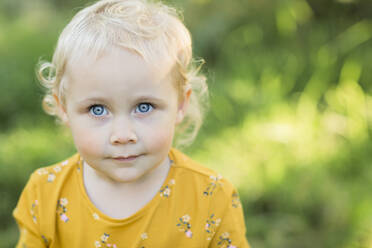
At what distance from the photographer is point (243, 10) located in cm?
420

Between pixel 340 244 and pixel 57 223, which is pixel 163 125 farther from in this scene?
pixel 340 244

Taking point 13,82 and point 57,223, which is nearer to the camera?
point 57,223

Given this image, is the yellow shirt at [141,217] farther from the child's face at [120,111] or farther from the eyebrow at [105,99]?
the eyebrow at [105,99]

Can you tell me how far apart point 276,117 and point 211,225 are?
5.79 feet

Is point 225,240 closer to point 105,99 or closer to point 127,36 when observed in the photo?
point 105,99

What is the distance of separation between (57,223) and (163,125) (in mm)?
563

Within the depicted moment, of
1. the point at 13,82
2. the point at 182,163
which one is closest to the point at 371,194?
the point at 182,163

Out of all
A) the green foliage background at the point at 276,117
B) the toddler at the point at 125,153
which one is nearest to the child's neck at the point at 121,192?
the toddler at the point at 125,153

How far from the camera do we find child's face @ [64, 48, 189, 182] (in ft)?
4.56

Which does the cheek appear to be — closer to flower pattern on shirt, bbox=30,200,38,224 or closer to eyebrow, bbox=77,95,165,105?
eyebrow, bbox=77,95,165,105

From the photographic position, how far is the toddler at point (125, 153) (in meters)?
1.42

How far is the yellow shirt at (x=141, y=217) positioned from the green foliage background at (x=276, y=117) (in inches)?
42.2

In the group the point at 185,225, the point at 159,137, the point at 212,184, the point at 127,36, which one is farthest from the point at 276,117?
the point at 127,36

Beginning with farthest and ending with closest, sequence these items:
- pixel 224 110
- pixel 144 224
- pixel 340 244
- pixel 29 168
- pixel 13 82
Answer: pixel 13 82 → pixel 224 110 → pixel 29 168 → pixel 340 244 → pixel 144 224
